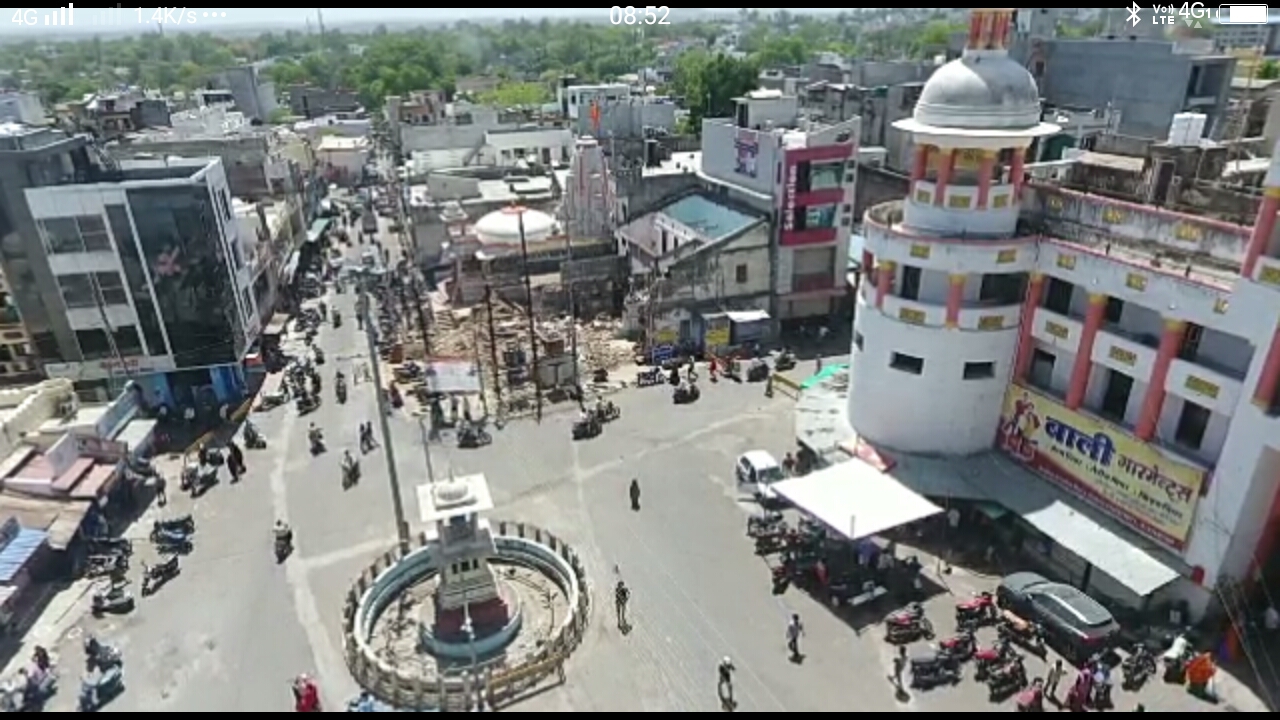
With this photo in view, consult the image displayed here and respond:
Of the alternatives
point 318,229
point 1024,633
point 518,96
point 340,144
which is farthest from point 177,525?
point 518,96

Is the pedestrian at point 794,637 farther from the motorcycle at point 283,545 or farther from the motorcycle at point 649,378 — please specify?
the motorcycle at point 649,378

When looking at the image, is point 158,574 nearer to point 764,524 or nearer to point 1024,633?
point 764,524

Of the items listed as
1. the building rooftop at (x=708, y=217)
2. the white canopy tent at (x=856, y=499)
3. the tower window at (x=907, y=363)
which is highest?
the building rooftop at (x=708, y=217)

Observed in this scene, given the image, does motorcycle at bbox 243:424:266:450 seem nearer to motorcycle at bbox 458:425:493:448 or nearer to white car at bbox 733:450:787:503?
motorcycle at bbox 458:425:493:448

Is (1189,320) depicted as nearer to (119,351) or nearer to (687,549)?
(687,549)

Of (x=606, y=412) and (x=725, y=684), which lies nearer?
(x=725, y=684)

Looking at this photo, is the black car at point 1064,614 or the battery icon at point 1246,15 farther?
the battery icon at point 1246,15

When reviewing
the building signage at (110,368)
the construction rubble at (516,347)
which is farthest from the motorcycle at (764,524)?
the building signage at (110,368)

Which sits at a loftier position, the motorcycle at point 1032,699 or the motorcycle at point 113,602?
the motorcycle at point 1032,699
